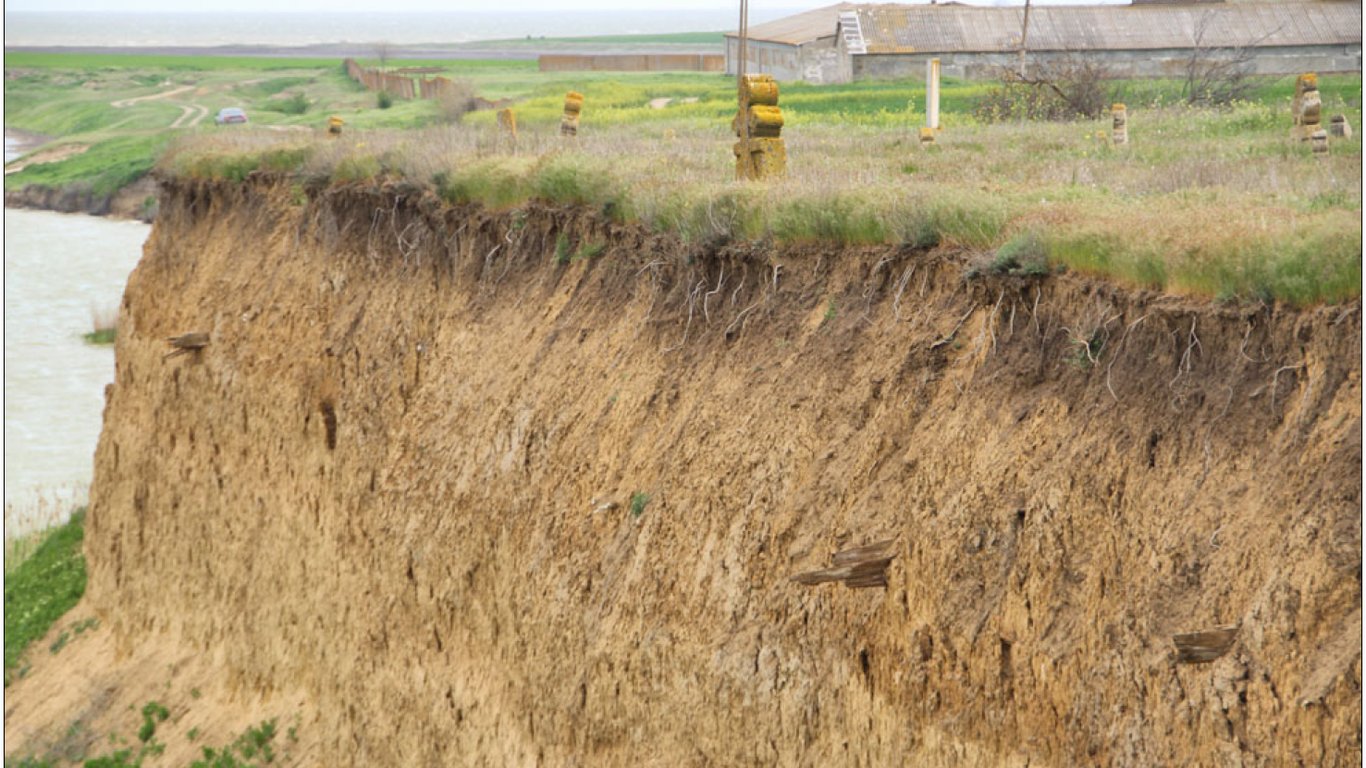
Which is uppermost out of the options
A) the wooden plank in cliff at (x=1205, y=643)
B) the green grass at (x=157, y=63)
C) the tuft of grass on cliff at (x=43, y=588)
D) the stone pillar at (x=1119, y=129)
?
the stone pillar at (x=1119, y=129)

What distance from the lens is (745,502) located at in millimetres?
12383

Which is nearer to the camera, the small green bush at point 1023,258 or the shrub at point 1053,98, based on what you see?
the small green bush at point 1023,258

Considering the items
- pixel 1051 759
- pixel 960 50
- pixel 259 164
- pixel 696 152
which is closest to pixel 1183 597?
pixel 1051 759

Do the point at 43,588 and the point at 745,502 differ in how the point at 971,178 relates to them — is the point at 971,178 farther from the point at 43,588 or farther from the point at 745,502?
the point at 43,588

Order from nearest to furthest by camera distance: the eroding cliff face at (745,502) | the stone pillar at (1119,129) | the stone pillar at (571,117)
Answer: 1. the eroding cliff face at (745,502)
2. the stone pillar at (1119,129)
3. the stone pillar at (571,117)

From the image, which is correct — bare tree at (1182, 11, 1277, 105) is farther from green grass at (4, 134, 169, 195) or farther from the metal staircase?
green grass at (4, 134, 169, 195)

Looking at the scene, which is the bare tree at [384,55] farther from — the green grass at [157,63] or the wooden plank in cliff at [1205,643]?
the wooden plank in cliff at [1205,643]

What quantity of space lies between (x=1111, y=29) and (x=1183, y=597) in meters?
33.1

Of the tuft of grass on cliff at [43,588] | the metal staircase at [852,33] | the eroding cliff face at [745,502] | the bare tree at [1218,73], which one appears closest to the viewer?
the eroding cliff face at [745,502]

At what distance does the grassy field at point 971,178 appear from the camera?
9969 millimetres

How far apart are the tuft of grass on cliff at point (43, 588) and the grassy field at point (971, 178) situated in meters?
6.28

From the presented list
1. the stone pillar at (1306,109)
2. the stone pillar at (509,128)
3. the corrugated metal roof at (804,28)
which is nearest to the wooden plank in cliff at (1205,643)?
the stone pillar at (1306,109)

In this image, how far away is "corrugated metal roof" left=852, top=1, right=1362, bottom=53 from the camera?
35562mm

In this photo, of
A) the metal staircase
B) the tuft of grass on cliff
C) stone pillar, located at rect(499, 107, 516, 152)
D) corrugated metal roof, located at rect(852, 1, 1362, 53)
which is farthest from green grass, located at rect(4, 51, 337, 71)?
stone pillar, located at rect(499, 107, 516, 152)
